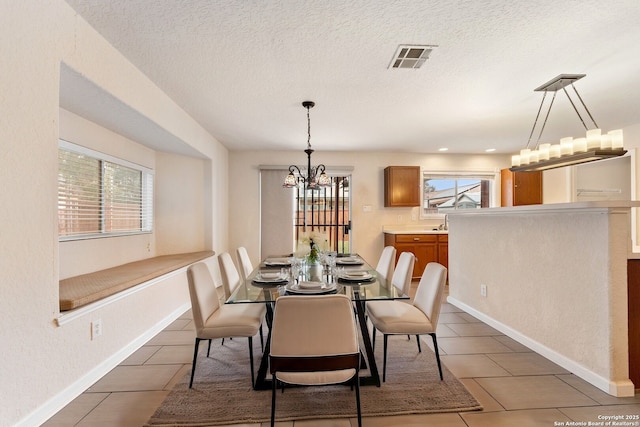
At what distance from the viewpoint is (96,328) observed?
2.32m

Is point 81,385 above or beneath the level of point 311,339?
beneath

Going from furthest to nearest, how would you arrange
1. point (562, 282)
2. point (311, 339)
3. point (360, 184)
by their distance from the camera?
1. point (360, 184)
2. point (562, 282)
3. point (311, 339)

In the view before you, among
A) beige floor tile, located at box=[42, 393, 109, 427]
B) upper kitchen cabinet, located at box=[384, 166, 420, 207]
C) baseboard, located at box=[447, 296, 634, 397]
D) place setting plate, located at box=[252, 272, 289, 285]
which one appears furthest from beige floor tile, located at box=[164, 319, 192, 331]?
upper kitchen cabinet, located at box=[384, 166, 420, 207]

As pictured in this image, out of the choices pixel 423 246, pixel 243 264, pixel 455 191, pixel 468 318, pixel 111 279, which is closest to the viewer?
pixel 111 279

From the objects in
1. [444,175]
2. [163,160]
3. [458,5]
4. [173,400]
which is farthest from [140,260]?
[444,175]

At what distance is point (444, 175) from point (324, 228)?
8.43 feet

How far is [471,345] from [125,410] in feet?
8.91

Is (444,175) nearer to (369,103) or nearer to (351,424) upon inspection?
(369,103)

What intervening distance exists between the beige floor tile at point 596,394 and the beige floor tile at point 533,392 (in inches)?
1.8

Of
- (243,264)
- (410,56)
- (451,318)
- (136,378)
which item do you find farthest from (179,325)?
(410,56)

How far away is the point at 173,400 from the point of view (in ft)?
6.64

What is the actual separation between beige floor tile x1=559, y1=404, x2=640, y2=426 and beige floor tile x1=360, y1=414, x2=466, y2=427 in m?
0.69

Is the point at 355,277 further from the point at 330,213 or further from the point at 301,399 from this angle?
the point at 330,213

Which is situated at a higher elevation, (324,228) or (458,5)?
(458,5)
